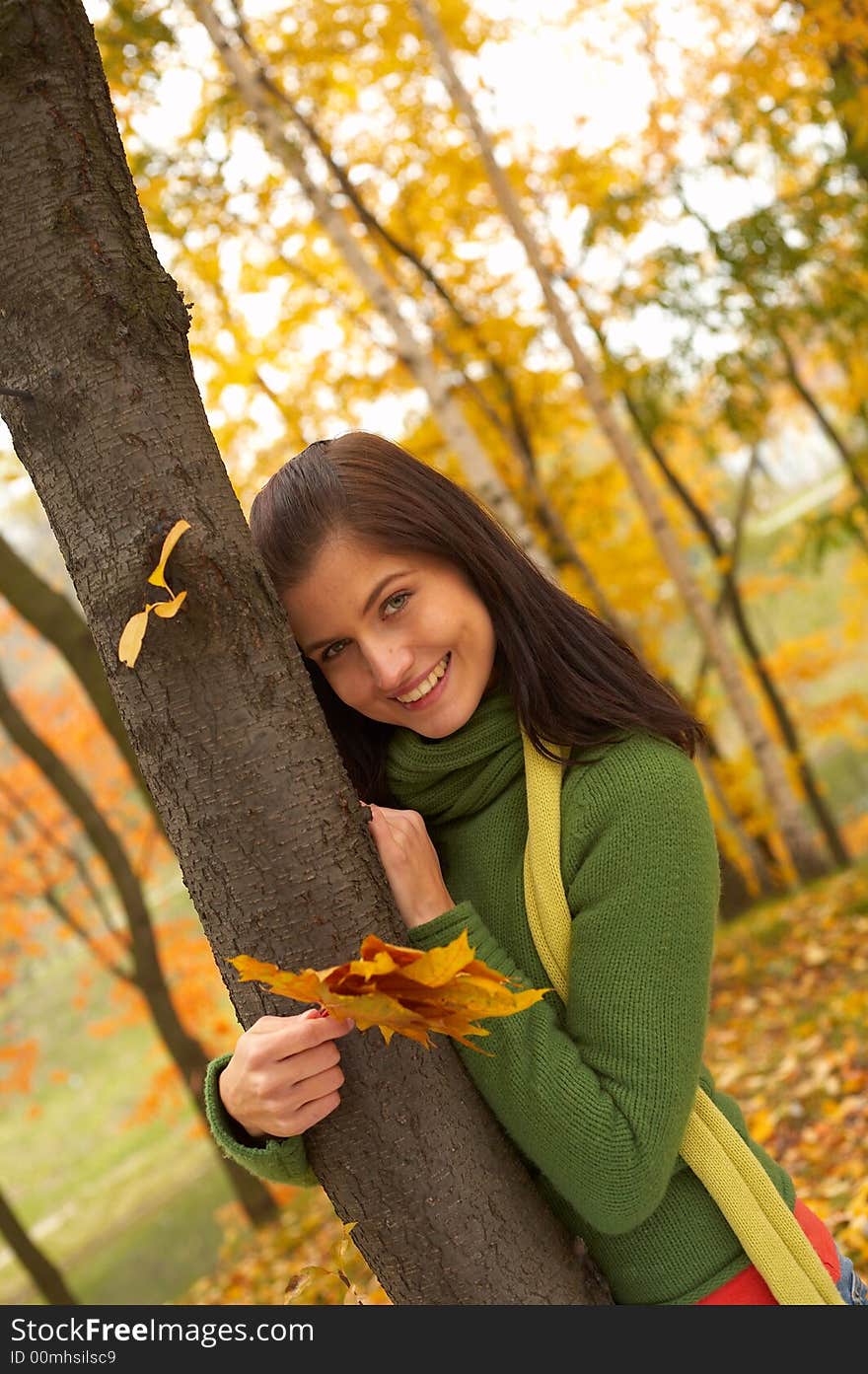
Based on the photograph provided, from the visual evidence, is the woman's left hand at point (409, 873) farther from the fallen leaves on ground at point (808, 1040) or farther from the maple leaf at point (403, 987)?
the fallen leaves on ground at point (808, 1040)

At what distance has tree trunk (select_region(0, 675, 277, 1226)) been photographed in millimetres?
6695

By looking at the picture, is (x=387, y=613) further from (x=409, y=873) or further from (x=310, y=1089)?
(x=310, y=1089)

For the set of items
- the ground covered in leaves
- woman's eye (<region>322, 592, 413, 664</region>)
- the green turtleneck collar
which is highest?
woman's eye (<region>322, 592, 413, 664</region>)

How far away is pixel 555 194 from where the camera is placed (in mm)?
9414

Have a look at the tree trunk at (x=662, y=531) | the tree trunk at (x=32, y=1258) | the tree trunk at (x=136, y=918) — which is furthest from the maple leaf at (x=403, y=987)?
the tree trunk at (x=662, y=531)

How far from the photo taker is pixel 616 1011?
1.43 meters

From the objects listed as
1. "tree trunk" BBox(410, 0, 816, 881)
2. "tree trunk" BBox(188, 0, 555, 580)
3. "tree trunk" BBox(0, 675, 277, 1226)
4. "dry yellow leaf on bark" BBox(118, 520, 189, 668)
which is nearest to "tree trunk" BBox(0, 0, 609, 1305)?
"dry yellow leaf on bark" BBox(118, 520, 189, 668)

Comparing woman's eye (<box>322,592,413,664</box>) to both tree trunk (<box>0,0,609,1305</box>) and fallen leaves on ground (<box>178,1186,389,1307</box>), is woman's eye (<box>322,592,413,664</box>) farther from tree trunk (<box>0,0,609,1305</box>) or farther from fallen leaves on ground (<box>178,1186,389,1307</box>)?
fallen leaves on ground (<box>178,1186,389,1307</box>)

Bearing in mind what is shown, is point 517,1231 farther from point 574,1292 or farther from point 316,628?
point 316,628

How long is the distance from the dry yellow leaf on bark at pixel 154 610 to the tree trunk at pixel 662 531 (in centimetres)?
679

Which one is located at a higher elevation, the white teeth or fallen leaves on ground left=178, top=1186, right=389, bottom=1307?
the white teeth

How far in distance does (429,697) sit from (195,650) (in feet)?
1.43

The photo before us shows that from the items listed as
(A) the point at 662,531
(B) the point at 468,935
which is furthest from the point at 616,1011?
(A) the point at 662,531

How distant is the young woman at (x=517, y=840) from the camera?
140cm
